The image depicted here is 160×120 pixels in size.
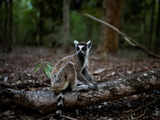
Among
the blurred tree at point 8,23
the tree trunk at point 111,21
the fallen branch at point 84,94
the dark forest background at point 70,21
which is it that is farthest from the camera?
the dark forest background at point 70,21

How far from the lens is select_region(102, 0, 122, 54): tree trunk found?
41.8 feet

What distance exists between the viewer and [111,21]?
12703mm

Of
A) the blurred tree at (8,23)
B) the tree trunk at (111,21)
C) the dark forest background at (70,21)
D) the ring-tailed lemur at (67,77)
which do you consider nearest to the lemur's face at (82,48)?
the ring-tailed lemur at (67,77)

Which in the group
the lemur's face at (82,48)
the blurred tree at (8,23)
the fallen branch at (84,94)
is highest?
the blurred tree at (8,23)

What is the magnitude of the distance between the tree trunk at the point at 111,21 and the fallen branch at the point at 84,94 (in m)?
9.08

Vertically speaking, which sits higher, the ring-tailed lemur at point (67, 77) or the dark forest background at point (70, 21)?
the dark forest background at point (70, 21)

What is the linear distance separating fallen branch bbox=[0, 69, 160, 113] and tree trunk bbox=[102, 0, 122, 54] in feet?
29.8

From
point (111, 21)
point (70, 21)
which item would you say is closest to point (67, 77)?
point (111, 21)

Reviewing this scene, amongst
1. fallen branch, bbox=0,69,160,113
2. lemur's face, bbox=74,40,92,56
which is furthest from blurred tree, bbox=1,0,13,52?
fallen branch, bbox=0,69,160,113

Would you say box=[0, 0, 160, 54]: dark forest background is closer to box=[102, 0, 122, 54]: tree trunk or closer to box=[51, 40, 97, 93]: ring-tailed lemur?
box=[102, 0, 122, 54]: tree trunk

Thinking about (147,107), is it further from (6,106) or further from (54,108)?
(6,106)

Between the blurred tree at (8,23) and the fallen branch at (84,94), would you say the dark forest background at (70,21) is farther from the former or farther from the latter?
the fallen branch at (84,94)

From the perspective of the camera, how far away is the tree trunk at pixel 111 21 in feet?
41.8

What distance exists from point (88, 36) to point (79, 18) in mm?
3598
